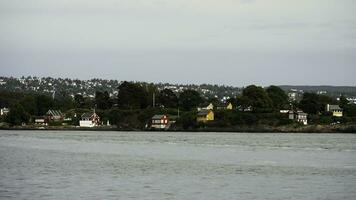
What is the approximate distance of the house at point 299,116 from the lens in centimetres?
13538

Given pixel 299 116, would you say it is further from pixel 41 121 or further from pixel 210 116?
pixel 41 121

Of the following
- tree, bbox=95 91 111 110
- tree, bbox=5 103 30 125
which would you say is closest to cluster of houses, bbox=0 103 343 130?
tree, bbox=5 103 30 125

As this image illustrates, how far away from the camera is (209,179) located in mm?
35875

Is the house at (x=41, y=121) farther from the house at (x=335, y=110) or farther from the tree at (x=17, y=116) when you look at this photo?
the house at (x=335, y=110)

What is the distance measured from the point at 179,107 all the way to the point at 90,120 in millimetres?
22268

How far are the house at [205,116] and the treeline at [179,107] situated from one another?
114cm

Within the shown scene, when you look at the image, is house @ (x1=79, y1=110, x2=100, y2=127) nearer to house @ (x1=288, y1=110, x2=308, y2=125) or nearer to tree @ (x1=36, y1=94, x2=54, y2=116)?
tree @ (x1=36, y1=94, x2=54, y2=116)

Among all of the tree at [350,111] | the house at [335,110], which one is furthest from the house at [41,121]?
the tree at [350,111]

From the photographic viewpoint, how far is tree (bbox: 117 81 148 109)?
528 feet

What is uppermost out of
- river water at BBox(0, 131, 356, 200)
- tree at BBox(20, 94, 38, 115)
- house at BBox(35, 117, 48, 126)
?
tree at BBox(20, 94, 38, 115)

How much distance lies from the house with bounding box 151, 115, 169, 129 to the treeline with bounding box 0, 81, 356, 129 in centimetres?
253

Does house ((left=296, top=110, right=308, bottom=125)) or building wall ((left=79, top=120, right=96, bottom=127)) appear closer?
house ((left=296, top=110, right=308, bottom=125))

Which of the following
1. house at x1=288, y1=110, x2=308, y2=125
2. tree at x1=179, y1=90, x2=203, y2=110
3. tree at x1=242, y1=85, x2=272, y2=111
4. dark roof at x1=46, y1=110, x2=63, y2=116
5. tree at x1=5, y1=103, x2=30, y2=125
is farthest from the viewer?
tree at x1=179, y1=90, x2=203, y2=110

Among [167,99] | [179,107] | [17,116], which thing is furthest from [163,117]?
[17,116]
